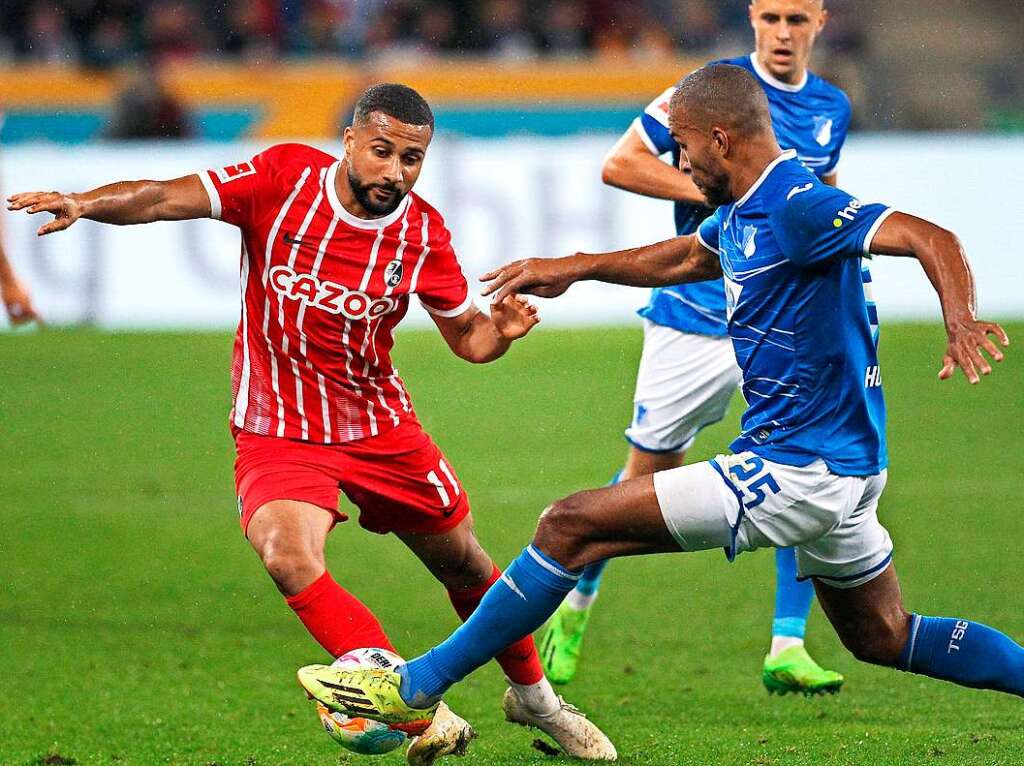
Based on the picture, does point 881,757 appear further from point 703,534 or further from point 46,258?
point 46,258

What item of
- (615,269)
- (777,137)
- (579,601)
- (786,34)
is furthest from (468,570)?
(786,34)

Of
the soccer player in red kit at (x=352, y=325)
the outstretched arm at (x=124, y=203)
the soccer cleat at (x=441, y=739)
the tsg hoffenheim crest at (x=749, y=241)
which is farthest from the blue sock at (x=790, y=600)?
the outstretched arm at (x=124, y=203)

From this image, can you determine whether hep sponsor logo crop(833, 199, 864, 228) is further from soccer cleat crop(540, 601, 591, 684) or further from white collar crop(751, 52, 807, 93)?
soccer cleat crop(540, 601, 591, 684)

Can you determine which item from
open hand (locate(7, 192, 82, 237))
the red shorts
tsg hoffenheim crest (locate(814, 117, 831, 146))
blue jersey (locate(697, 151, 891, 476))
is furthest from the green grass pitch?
tsg hoffenheim crest (locate(814, 117, 831, 146))

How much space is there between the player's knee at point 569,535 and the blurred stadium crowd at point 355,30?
52.8ft

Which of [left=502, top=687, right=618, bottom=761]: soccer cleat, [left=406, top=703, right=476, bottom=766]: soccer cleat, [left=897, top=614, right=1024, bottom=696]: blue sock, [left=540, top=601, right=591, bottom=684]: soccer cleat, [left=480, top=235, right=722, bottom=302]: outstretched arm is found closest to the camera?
[left=406, top=703, right=476, bottom=766]: soccer cleat

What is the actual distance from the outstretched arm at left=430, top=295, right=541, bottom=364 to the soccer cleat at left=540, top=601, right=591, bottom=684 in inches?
56.7

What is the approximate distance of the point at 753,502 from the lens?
4.34 metres

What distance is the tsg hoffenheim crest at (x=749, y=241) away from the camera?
173 inches

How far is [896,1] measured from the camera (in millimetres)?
23359

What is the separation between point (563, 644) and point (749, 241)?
249cm

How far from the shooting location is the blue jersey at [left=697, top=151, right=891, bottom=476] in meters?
4.34

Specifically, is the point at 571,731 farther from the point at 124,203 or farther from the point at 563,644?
the point at 124,203

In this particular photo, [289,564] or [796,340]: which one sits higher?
[796,340]
